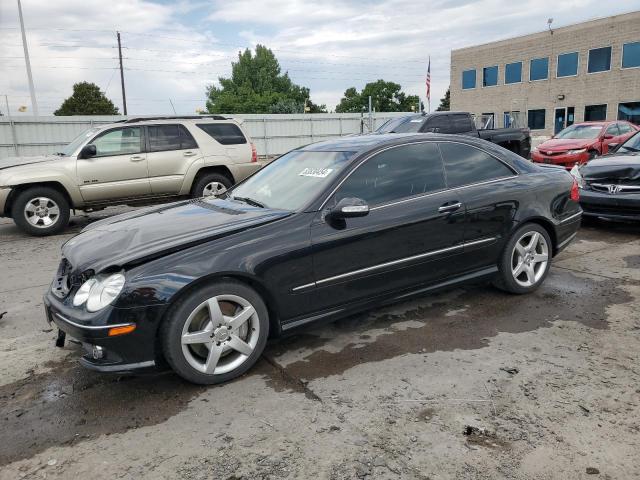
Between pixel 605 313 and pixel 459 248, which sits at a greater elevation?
pixel 459 248

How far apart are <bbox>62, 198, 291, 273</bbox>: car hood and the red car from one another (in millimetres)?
11932

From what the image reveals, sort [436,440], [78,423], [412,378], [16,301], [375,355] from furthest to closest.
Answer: [16,301]
[375,355]
[412,378]
[78,423]
[436,440]

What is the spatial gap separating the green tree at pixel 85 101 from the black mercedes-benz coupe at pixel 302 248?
208 ft

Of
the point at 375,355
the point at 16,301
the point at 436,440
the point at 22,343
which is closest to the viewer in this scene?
the point at 436,440

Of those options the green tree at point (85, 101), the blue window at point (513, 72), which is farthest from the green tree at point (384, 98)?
the blue window at point (513, 72)

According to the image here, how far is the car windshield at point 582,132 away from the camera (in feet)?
47.9

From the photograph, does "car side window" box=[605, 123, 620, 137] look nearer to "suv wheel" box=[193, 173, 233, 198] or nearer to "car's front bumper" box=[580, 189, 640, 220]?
"car's front bumper" box=[580, 189, 640, 220]

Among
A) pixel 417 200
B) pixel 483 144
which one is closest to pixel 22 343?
pixel 417 200

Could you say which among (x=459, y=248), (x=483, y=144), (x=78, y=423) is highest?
(x=483, y=144)

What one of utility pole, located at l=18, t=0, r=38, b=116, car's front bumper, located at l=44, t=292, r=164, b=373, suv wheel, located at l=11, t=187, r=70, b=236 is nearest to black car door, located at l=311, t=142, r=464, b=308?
car's front bumper, located at l=44, t=292, r=164, b=373

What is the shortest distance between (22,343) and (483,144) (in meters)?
4.22

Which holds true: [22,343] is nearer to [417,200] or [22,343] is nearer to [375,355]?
[375,355]

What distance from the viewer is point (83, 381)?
135 inches

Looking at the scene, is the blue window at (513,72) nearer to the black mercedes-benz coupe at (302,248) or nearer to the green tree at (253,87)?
the green tree at (253,87)
